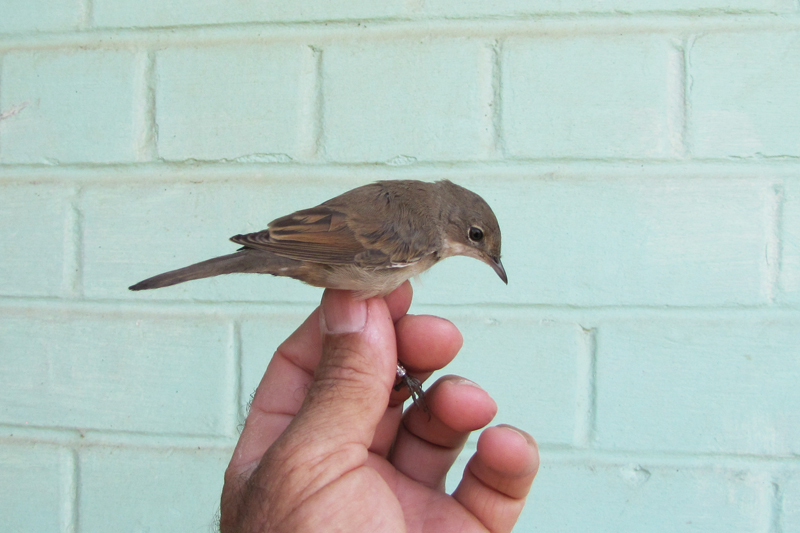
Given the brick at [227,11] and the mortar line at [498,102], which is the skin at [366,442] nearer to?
the mortar line at [498,102]

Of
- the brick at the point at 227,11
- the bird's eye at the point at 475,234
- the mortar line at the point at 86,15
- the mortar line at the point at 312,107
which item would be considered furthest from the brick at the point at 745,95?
the mortar line at the point at 86,15

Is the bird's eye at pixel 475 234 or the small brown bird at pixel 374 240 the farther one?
the bird's eye at pixel 475 234

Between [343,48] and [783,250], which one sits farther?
[343,48]

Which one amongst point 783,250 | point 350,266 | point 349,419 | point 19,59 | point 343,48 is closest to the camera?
point 349,419

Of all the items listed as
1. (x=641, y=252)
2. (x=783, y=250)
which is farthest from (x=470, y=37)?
(x=783, y=250)

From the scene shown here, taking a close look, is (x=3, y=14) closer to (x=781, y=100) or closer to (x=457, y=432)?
(x=457, y=432)

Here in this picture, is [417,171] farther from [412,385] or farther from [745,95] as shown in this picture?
[745,95]

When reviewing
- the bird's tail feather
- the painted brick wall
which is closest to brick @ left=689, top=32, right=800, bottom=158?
the painted brick wall
